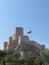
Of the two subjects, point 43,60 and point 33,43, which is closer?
point 43,60

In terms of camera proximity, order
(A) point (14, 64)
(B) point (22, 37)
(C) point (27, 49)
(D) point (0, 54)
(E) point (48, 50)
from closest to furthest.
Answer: (A) point (14, 64), (E) point (48, 50), (D) point (0, 54), (C) point (27, 49), (B) point (22, 37)

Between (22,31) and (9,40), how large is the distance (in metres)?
4.38

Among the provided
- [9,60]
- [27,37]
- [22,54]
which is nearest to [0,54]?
[22,54]

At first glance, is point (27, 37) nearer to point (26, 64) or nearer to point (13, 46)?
point (13, 46)

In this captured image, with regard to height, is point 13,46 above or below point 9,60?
above

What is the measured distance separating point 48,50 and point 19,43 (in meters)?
20.7

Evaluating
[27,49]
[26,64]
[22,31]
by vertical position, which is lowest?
[26,64]

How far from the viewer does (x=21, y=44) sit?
66125 millimetres

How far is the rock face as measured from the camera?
64250 millimetres

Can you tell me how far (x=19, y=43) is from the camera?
222ft

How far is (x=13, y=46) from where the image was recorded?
6975cm

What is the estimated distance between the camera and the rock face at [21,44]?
6425 cm

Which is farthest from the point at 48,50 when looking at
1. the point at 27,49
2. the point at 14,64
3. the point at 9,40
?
the point at 9,40

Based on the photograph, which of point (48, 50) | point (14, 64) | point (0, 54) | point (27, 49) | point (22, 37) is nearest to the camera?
point (14, 64)
